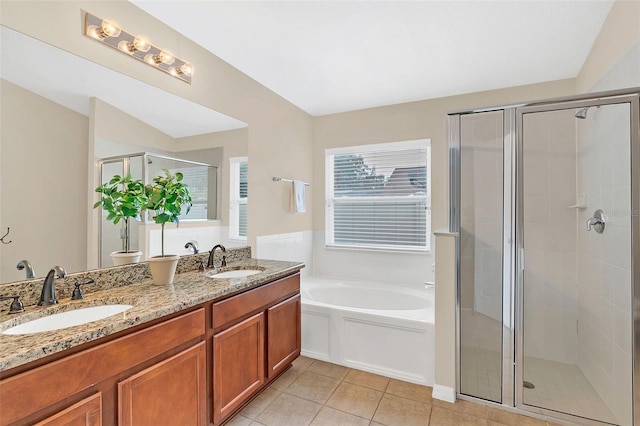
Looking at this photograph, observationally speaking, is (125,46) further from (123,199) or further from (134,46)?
(123,199)

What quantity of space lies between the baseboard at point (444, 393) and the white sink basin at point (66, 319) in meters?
1.96

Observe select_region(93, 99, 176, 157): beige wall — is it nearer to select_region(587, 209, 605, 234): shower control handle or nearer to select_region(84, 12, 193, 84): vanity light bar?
select_region(84, 12, 193, 84): vanity light bar

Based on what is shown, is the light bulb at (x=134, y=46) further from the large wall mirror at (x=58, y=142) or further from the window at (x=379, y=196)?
the window at (x=379, y=196)

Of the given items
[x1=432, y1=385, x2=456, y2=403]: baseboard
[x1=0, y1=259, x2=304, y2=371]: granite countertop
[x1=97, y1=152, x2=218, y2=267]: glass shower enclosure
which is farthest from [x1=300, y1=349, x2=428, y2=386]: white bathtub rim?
[x1=97, y1=152, x2=218, y2=267]: glass shower enclosure

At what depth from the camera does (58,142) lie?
145 centimetres

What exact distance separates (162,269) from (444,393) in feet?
6.52

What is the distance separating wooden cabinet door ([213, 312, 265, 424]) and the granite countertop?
25cm

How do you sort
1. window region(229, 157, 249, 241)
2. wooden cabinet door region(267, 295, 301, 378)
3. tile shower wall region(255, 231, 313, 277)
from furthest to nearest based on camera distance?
1. tile shower wall region(255, 231, 313, 277)
2. window region(229, 157, 249, 241)
3. wooden cabinet door region(267, 295, 301, 378)

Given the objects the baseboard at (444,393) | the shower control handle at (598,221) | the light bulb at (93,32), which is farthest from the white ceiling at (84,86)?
the shower control handle at (598,221)

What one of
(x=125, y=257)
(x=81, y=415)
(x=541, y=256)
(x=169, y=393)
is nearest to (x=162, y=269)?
(x=125, y=257)

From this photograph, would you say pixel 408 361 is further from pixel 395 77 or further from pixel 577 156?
pixel 395 77

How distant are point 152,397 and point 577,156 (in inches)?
110

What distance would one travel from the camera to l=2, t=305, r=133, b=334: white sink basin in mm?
1146

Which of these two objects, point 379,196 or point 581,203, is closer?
point 581,203
